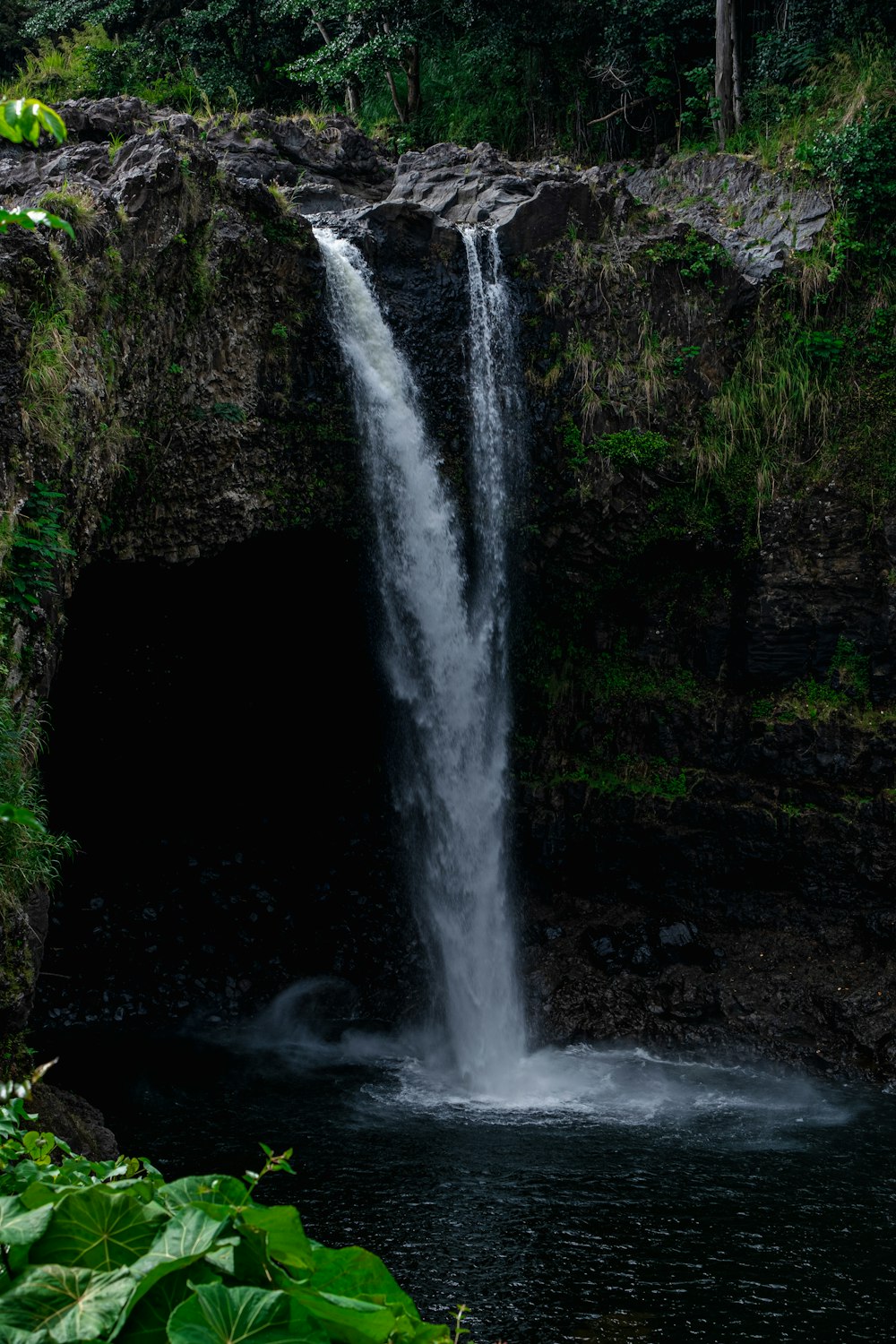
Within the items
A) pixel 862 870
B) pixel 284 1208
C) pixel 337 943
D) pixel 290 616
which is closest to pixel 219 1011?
pixel 337 943

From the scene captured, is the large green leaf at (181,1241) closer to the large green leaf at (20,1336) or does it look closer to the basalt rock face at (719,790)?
the large green leaf at (20,1336)

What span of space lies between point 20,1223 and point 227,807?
1139 cm

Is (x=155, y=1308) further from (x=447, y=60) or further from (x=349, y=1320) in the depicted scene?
(x=447, y=60)

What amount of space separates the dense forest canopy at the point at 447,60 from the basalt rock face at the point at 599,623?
14.2 ft

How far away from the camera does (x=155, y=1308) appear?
1.52 metres

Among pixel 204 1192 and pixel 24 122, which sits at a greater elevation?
pixel 24 122

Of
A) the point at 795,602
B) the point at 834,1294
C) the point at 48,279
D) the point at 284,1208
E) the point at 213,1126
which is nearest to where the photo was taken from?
the point at 284,1208

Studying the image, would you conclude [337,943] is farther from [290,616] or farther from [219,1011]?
[290,616]

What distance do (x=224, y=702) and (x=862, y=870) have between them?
277 inches

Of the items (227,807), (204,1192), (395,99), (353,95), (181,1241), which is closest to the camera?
(181,1241)

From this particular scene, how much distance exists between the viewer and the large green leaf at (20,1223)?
5.31 feet

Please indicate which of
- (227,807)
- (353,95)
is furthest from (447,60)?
(227,807)

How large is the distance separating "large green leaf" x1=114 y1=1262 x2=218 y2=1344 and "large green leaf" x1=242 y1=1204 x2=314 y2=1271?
0.14 meters

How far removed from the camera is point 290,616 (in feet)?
38.9
